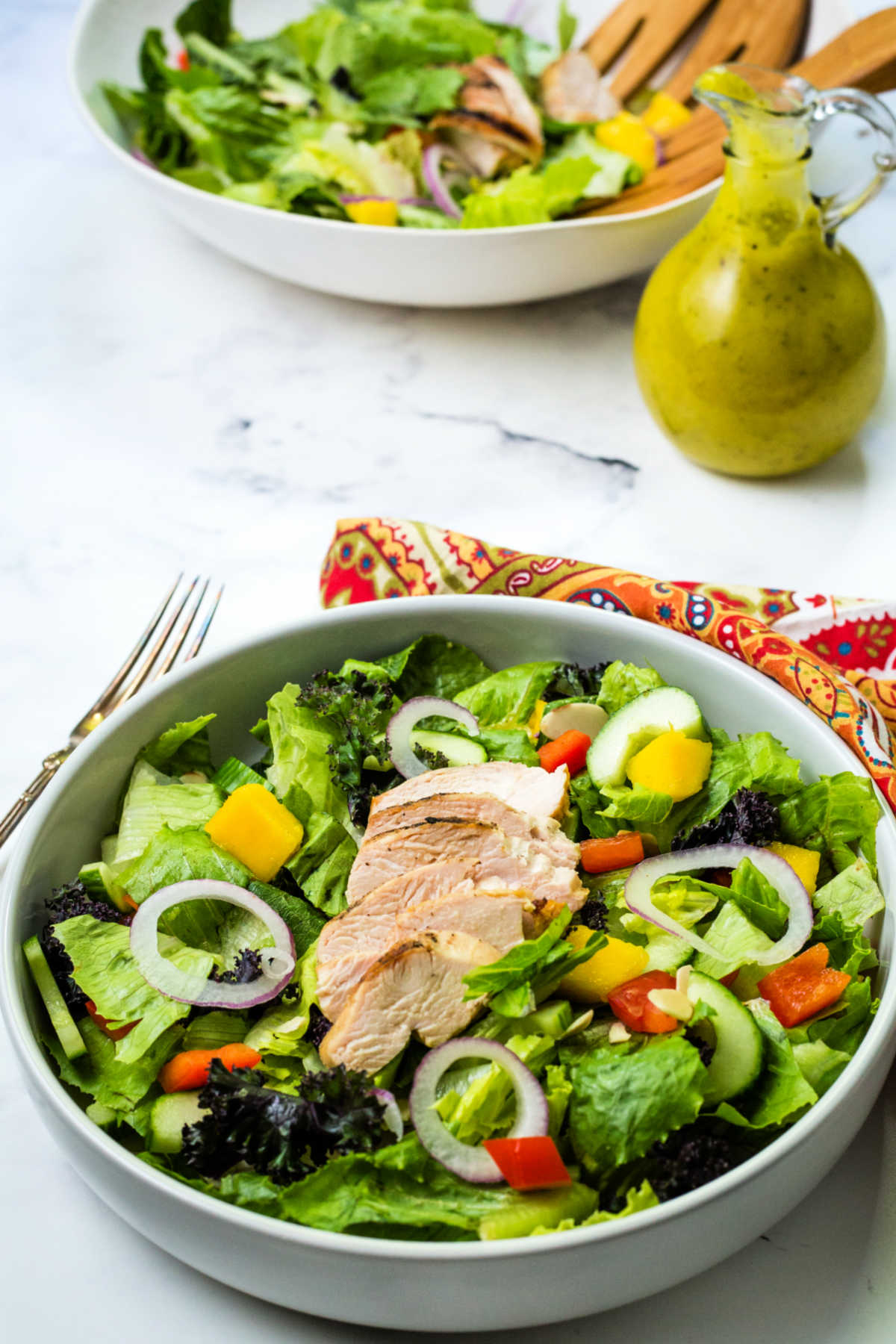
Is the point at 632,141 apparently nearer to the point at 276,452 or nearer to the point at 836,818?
the point at 276,452

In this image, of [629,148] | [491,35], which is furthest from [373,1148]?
[491,35]

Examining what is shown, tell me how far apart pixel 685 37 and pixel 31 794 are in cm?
281

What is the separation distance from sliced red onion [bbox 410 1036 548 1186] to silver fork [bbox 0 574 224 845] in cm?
82

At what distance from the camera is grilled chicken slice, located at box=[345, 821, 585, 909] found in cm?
172

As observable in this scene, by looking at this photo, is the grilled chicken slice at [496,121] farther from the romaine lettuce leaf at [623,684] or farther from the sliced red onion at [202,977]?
the sliced red onion at [202,977]

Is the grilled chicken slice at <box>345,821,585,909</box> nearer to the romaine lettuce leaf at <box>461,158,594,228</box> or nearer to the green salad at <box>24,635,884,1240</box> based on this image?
the green salad at <box>24,635,884,1240</box>

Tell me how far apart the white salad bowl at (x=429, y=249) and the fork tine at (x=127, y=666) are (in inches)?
35.2

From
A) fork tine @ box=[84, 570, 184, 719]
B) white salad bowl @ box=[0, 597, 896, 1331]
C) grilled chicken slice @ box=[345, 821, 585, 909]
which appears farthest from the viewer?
fork tine @ box=[84, 570, 184, 719]

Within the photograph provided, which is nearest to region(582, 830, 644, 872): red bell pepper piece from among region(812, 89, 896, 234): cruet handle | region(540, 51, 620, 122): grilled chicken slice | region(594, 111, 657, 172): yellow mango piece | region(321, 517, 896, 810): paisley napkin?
region(321, 517, 896, 810): paisley napkin

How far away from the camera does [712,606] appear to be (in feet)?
6.76

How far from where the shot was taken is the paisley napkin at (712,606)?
192 centimetres

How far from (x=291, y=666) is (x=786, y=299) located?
119 cm

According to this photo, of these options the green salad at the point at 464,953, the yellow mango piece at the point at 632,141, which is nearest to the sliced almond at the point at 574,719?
the green salad at the point at 464,953

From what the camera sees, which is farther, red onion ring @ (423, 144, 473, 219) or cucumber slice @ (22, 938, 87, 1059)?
red onion ring @ (423, 144, 473, 219)
